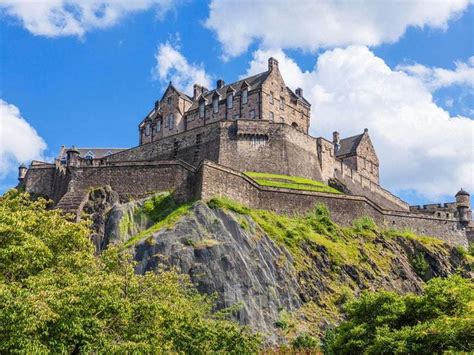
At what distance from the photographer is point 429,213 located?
76.4 metres

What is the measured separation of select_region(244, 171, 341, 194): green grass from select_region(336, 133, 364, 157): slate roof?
74.1 feet

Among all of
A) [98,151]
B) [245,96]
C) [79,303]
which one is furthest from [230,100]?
[79,303]

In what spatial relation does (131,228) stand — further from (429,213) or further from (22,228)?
(429,213)

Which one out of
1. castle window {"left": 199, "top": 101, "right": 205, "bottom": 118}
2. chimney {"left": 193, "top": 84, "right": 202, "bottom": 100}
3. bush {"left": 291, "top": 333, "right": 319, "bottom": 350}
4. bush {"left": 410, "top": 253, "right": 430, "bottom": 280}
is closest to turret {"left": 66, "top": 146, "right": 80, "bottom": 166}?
castle window {"left": 199, "top": 101, "right": 205, "bottom": 118}

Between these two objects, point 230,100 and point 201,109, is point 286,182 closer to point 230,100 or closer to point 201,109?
point 230,100

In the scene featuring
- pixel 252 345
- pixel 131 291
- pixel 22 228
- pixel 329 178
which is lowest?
pixel 252 345

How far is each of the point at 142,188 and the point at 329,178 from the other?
26844 mm

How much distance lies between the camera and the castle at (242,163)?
5812 centimetres

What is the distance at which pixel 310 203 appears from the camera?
6216 cm

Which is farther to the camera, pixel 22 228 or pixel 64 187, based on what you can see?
pixel 64 187

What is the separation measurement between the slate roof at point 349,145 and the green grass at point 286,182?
889 inches

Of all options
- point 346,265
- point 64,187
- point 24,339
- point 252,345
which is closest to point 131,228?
point 64,187

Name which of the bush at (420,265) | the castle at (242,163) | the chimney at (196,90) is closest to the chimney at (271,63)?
the castle at (242,163)

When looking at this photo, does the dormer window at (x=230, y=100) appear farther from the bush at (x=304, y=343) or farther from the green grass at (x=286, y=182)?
the bush at (x=304, y=343)
